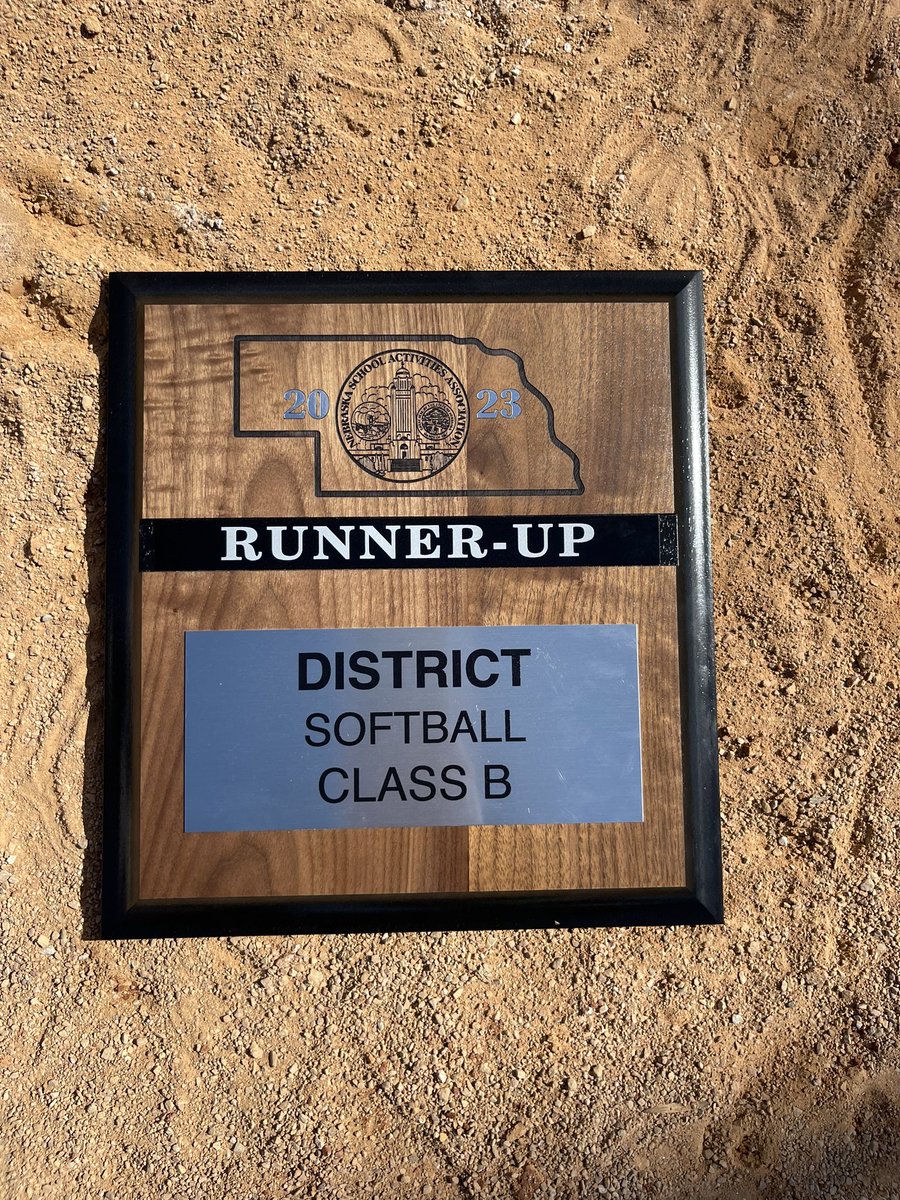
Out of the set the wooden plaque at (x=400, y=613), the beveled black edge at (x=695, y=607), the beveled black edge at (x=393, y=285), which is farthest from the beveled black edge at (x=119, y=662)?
the beveled black edge at (x=695, y=607)

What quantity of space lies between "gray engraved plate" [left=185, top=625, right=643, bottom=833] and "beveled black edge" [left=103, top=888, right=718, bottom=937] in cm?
11

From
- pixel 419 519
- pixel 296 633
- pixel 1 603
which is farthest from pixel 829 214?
pixel 1 603

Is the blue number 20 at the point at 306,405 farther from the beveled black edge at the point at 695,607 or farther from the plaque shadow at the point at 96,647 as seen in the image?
the beveled black edge at the point at 695,607

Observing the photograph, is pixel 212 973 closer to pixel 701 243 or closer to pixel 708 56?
pixel 701 243

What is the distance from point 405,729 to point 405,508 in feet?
1.05

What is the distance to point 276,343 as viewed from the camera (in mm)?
1097

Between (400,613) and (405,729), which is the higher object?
(400,613)

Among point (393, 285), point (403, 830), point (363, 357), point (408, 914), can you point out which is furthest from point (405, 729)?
point (393, 285)

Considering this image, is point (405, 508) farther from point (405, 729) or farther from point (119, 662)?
point (119, 662)

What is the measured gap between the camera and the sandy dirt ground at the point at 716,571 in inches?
41.6

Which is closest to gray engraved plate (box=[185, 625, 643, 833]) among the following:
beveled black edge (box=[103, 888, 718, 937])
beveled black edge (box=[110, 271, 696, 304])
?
beveled black edge (box=[103, 888, 718, 937])

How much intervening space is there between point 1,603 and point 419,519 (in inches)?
24.7

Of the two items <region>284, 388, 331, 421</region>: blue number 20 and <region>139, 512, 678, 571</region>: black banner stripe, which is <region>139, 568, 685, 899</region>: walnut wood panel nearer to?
<region>139, 512, 678, 571</region>: black banner stripe

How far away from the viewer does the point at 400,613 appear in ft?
3.55
